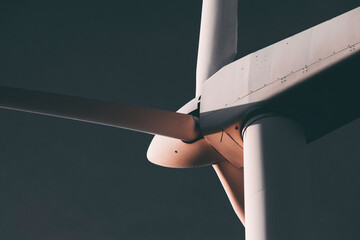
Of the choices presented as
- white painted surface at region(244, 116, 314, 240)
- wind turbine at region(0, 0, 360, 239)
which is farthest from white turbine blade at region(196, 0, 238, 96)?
white painted surface at region(244, 116, 314, 240)

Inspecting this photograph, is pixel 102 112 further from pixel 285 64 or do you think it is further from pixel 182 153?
pixel 285 64

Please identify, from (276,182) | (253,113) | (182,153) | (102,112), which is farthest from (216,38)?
(276,182)

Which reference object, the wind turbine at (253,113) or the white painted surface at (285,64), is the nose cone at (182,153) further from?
the white painted surface at (285,64)

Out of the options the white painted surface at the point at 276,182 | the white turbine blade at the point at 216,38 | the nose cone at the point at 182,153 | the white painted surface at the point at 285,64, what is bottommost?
the white painted surface at the point at 276,182

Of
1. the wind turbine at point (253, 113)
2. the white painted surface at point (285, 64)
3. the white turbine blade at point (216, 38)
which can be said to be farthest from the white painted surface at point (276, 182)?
the white turbine blade at point (216, 38)

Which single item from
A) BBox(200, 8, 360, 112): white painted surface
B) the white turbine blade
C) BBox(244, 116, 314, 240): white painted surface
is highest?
the white turbine blade

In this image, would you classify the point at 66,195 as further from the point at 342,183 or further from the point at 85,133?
the point at 342,183

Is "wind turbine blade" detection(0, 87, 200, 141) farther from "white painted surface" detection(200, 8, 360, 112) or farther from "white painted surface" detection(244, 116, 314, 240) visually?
"white painted surface" detection(244, 116, 314, 240)
